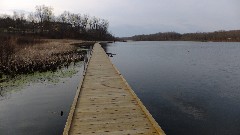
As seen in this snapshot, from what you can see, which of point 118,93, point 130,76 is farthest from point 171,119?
point 130,76

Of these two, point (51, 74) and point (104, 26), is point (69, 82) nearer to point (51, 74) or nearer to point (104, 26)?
point (51, 74)

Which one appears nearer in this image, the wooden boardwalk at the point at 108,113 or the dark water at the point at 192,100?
the wooden boardwalk at the point at 108,113

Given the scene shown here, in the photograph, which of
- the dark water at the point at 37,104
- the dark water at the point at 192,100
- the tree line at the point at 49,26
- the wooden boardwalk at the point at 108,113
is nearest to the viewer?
the wooden boardwalk at the point at 108,113

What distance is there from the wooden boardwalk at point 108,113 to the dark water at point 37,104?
1780mm

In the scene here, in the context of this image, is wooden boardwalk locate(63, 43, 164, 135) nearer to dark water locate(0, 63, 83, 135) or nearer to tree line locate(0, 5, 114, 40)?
dark water locate(0, 63, 83, 135)

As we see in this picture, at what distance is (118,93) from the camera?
13633 millimetres

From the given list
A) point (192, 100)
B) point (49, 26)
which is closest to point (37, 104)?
point (192, 100)

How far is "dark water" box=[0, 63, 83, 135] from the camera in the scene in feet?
38.5

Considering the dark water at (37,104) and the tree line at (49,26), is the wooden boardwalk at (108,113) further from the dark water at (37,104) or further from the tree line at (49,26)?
the tree line at (49,26)

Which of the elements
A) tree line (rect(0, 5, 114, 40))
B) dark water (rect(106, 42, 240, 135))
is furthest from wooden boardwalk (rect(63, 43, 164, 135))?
tree line (rect(0, 5, 114, 40))

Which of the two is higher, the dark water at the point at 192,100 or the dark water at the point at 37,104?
the dark water at the point at 37,104

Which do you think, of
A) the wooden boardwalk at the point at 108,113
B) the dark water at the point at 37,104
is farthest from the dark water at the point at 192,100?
the dark water at the point at 37,104

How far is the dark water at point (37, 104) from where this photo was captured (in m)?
11.7

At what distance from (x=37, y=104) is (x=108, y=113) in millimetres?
6660
